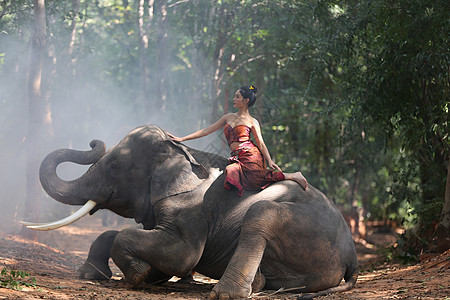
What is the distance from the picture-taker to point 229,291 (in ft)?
16.1

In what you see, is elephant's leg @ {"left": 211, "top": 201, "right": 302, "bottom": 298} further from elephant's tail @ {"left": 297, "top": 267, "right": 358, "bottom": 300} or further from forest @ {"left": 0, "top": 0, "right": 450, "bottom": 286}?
forest @ {"left": 0, "top": 0, "right": 450, "bottom": 286}

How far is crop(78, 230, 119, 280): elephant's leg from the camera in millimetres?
6238

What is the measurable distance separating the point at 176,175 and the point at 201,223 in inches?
25.8

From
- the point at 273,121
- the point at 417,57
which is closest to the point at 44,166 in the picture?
the point at 417,57

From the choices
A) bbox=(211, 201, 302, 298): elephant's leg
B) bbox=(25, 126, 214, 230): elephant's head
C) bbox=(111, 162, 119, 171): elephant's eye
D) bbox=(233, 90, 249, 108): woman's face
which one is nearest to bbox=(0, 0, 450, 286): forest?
bbox=(233, 90, 249, 108): woman's face

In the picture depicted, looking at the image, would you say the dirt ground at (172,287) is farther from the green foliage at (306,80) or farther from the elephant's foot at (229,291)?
the green foliage at (306,80)

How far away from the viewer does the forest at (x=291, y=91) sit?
27.7 feet

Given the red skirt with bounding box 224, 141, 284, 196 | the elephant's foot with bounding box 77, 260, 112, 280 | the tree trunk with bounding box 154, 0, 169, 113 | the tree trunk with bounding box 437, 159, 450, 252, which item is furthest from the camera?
the tree trunk with bounding box 154, 0, 169, 113

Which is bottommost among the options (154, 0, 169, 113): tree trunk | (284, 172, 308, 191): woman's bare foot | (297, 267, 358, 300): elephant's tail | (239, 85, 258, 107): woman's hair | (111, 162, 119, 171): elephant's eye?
(297, 267, 358, 300): elephant's tail

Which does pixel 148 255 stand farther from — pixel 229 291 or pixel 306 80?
pixel 306 80

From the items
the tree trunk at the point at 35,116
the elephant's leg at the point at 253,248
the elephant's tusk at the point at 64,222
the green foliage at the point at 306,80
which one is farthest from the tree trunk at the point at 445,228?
the tree trunk at the point at 35,116

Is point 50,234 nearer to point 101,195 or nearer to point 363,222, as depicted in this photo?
point 101,195

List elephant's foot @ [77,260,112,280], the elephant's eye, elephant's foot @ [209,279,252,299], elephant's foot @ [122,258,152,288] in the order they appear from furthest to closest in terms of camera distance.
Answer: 1. the elephant's eye
2. elephant's foot @ [77,260,112,280]
3. elephant's foot @ [122,258,152,288]
4. elephant's foot @ [209,279,252,299]

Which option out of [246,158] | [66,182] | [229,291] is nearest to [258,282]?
[229,291]
